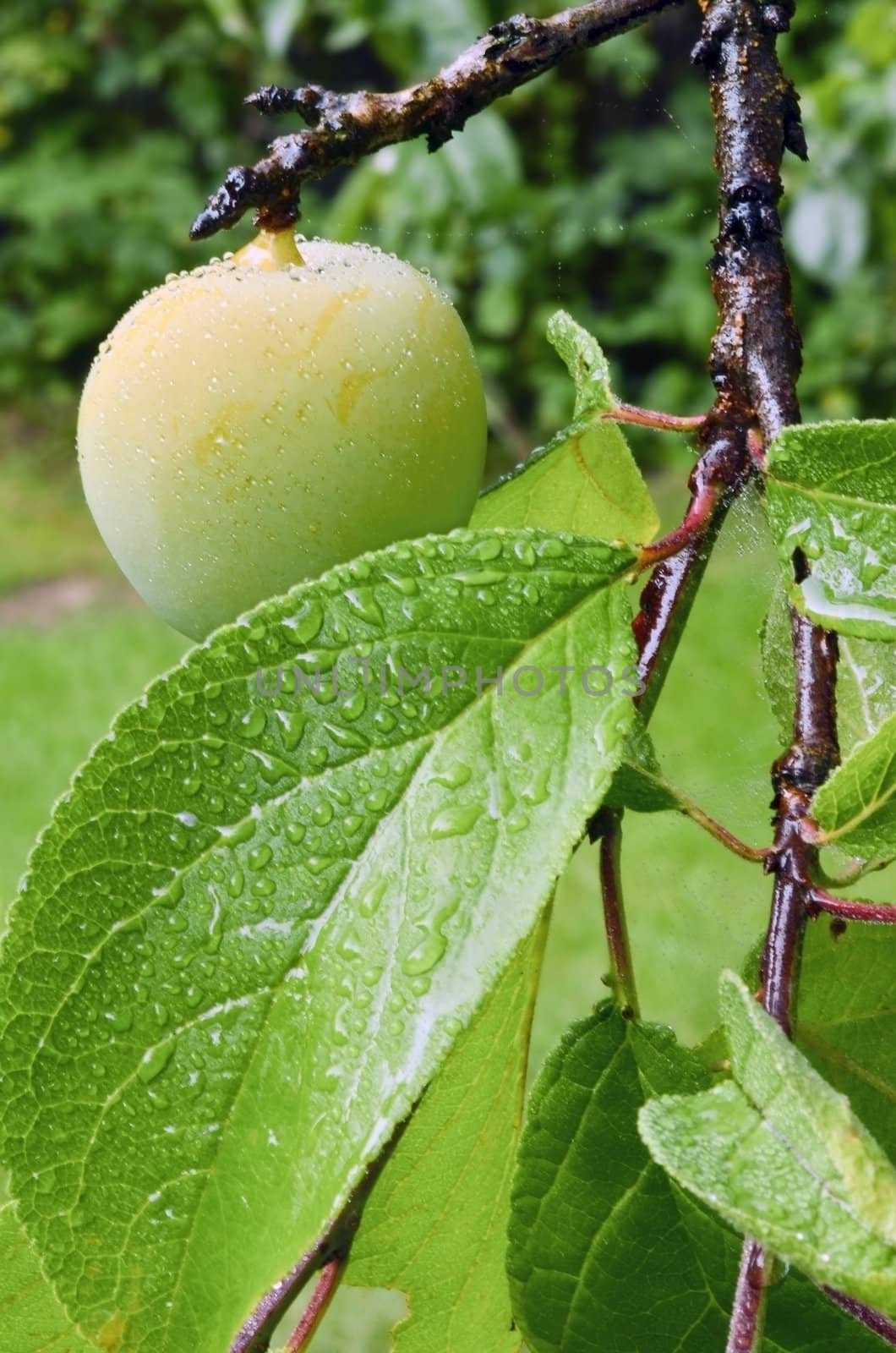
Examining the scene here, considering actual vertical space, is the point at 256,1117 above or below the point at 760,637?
below

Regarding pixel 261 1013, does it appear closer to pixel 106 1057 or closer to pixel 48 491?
pixel 106 1057

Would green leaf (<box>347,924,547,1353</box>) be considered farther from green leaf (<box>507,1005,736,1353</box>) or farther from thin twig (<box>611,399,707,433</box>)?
thin twig (<box>611,399,707,433</box>)

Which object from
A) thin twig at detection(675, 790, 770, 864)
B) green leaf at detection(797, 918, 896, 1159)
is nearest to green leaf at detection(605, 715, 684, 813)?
thin twig at detection(675, 790, 770, 864)

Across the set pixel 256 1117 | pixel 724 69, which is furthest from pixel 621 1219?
pixel 724 69

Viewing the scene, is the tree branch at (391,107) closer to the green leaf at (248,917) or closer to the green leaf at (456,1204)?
the green leaf at (248,917)

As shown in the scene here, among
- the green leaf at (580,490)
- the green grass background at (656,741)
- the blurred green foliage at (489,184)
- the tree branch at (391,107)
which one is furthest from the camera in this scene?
the blurred green foliage at (489,184)

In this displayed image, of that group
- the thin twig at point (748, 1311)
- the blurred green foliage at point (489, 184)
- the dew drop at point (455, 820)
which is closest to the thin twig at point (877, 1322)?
the thin twig at point (748, 1311)
